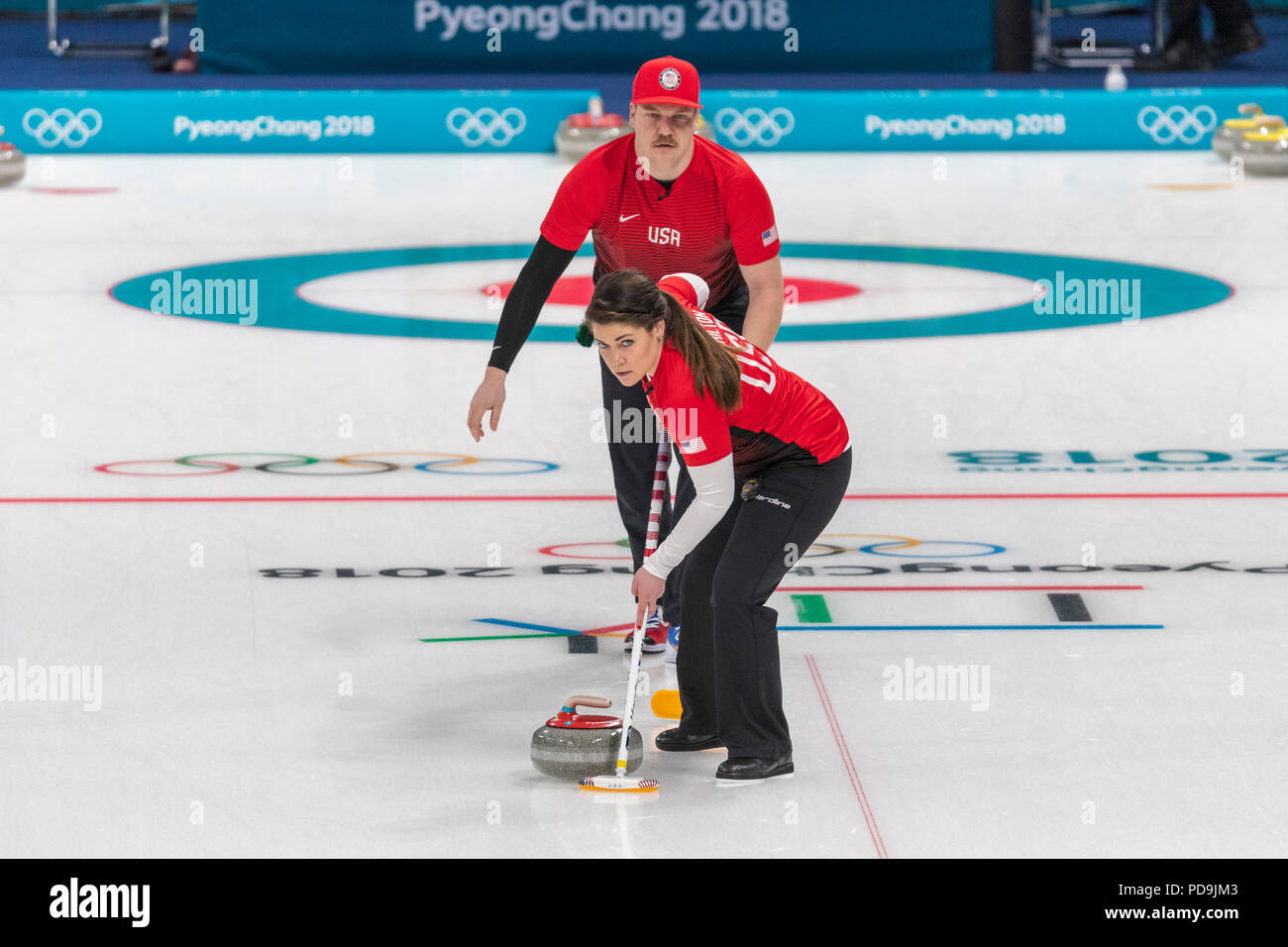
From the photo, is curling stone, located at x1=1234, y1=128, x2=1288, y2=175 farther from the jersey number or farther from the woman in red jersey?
the jersey number

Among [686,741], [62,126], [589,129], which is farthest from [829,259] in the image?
[686,741]

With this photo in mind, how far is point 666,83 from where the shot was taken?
496cm

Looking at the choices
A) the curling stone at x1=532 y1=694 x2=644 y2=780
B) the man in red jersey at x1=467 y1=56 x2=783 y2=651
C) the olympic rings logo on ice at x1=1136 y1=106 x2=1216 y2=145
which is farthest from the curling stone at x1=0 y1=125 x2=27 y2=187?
the curling stone at x1=532 y1=694 x2=644 y2=780

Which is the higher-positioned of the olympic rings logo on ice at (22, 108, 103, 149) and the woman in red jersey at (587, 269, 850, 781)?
the olympic rings logo on ice at (22, 108, 103, 149)

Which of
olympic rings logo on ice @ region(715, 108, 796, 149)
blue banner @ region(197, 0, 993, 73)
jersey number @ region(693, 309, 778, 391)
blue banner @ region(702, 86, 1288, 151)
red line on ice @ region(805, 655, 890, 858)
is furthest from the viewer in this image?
blue banner @ region(197, 0, 993, 73)

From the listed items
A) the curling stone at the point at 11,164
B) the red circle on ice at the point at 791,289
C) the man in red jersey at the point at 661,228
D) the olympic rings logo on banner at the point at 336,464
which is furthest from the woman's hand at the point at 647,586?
the curling stone at the point at 11,164

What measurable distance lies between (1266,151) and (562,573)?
10917 millimetres

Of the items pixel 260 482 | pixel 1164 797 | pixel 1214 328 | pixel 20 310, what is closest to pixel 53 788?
pixel 1164 797

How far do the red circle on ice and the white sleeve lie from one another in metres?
6.68

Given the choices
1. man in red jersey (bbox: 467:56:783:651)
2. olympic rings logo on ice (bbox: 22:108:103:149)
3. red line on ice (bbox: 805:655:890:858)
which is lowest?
red line on ice (bbox: 805:655:890:858)

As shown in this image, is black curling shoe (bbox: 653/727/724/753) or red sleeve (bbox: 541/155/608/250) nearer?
black curling shoe (bbox: 653/727/724/753)

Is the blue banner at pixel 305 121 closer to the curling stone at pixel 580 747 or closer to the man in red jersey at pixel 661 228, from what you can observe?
the man in red jersey at pixel 661 228

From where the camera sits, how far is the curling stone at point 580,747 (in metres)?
4.54

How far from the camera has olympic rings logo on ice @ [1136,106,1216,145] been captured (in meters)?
17.0
